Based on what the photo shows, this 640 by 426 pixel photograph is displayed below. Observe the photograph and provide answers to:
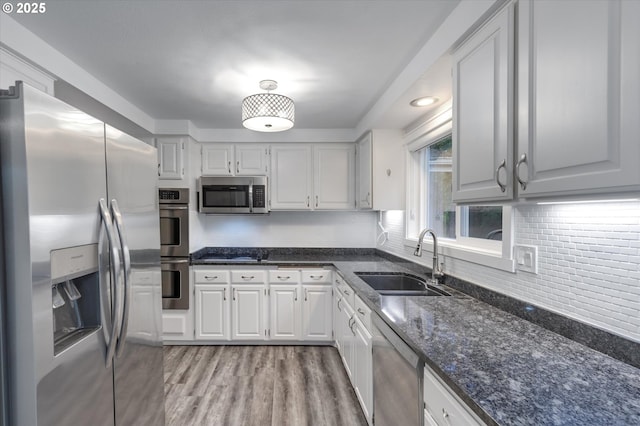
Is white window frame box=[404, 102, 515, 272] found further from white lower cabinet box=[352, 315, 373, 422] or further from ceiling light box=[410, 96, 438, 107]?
white lower cabinet box=[352, 315, 373, 422]

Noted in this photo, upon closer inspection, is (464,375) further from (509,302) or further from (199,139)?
(199,139)

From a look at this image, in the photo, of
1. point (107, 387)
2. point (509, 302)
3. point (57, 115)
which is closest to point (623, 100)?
point (509, 302)

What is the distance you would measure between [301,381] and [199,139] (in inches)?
108

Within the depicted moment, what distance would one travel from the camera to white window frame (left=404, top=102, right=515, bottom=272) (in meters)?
1.52

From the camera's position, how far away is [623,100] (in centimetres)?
70

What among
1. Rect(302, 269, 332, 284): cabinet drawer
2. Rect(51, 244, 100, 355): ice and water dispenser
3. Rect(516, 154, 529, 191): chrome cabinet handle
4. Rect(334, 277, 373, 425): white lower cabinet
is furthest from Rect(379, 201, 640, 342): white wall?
Rect(302, 269, 332, 284): cabinet drawer

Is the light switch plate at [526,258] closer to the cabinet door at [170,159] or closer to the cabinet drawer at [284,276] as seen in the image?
the cabinet drawer at [284,276]

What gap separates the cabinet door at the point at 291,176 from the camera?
351 centimetres

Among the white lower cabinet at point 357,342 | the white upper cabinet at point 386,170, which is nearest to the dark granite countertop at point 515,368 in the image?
the white lower cabinet at point 357,342

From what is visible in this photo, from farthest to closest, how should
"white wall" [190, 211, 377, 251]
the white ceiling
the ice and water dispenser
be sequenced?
"white wall" [190, 211, 377, 251], the white ceiling, the ice and water dispenser

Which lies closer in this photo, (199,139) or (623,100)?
(623,100)

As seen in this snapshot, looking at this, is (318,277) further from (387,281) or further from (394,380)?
(394,380)

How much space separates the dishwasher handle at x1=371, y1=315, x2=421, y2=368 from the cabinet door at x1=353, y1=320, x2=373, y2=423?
268mm

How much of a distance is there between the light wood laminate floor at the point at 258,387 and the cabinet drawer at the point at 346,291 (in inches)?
27.8
